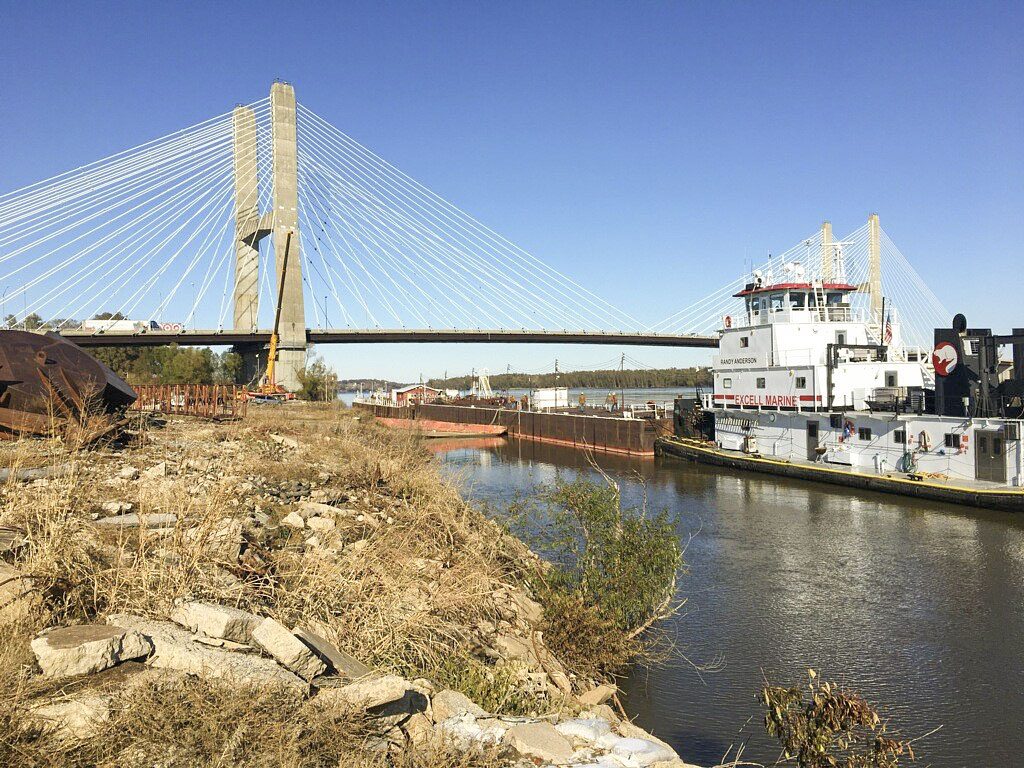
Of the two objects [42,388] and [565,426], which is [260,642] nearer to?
[42,388]

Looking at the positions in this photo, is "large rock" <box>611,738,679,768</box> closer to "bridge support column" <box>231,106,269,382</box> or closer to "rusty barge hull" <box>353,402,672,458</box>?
"rusty barge hull" <box>353,402,672,458</box>

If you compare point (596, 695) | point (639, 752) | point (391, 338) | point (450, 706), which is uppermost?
point (391, 338)

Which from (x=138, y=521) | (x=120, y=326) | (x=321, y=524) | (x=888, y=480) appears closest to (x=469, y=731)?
(x=138, y=521)

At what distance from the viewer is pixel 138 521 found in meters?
6.61

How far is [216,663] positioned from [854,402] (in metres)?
28.2

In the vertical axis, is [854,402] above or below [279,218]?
below

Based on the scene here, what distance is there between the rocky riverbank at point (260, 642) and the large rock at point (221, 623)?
0.04ft

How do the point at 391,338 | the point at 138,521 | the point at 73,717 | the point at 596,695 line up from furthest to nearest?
the point at 391,338
the point at 596,695
the point at 138,521
the point at 73,717

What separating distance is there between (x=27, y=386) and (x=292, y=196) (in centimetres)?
4169

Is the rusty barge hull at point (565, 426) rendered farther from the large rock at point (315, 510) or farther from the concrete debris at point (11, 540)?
the concrete debris at point (11, 540)

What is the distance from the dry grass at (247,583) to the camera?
3.68 m

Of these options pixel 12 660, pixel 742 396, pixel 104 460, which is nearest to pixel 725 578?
pixel 104 460

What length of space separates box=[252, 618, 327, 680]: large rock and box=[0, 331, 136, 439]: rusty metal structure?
311 inches

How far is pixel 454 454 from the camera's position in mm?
43812
